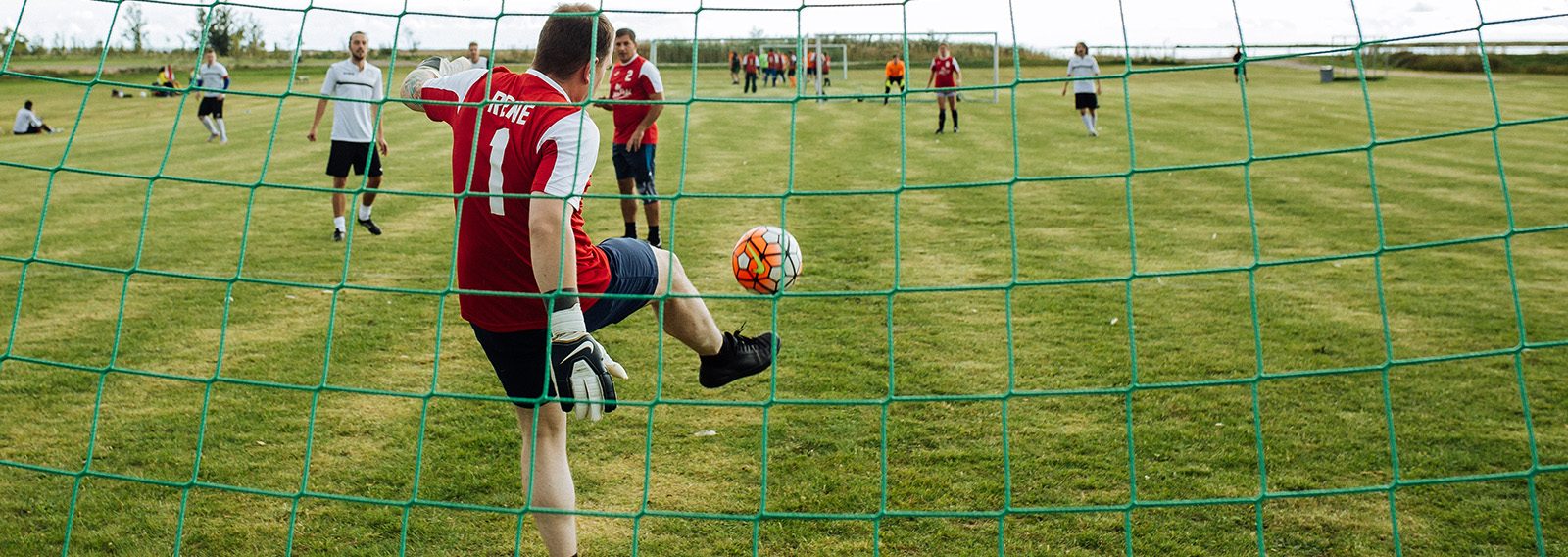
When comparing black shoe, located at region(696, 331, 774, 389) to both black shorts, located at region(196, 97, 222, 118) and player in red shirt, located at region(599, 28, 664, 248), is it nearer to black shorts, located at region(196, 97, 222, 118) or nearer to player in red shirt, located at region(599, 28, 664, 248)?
player in red shirt, located at region(599, 28, 664, 248)

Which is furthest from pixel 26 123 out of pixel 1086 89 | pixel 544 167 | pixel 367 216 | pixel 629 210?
pixel 544 167

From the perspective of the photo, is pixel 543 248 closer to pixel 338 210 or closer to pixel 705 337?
pixel 705 337

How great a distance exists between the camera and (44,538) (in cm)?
367

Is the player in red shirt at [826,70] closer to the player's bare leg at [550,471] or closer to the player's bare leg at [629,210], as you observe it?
the player's bare leg at [629,210]

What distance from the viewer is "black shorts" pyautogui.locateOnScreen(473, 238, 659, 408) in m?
3.17

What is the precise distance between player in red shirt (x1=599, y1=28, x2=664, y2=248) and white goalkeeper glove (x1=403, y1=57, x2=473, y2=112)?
3.97 metres

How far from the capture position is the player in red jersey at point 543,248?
9.57 ft

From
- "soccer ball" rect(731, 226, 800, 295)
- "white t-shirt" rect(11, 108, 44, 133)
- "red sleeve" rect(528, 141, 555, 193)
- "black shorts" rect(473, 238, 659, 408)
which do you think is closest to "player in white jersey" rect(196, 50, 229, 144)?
"white t-shirt" rect(11, 108, 44, 133)

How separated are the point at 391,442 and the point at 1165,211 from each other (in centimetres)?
750

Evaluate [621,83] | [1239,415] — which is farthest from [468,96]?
[621,83]

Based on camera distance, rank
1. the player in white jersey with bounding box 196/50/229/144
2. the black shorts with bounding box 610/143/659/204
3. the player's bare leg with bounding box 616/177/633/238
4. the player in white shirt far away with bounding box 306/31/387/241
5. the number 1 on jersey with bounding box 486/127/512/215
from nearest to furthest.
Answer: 1. the number 1 on jersey with bounding box 486/127/512/215
2. the black shorts with bounding box 610/143/659/204
3. the player in white shirt far away with bounding box 306/31/387/241
4. the player's bare leg with bounding box 616/177/633/238
5. the player in white jersey with bounding box 196/50/229/144

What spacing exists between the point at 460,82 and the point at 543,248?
68 cm

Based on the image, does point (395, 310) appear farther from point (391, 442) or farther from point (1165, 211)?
point (1165, 211)

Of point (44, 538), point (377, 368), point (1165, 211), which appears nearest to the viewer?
point (44, 538)
